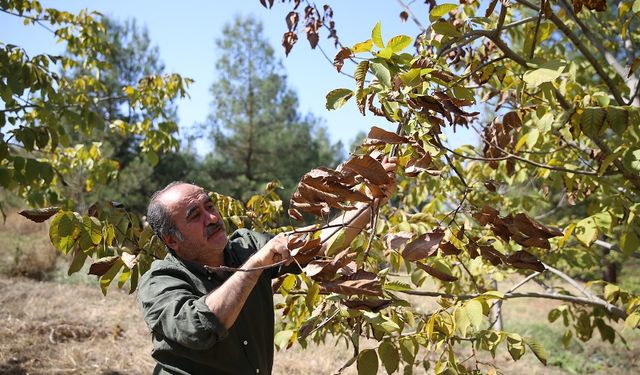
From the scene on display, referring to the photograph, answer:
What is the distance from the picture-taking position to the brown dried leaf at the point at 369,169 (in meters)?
1.10

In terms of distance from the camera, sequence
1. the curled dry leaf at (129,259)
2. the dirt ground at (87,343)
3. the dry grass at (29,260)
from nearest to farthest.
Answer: the curled dry leaf at (129,259), the dirt ground at (87,343), the dry grass at (29,260)

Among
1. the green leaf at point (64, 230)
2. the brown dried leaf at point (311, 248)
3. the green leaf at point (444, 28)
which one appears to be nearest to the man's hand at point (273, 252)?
the brown dried leaf at point (311, 248)

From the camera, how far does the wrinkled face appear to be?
176 centimetres

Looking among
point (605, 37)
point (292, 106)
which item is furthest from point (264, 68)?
point (605, 37)

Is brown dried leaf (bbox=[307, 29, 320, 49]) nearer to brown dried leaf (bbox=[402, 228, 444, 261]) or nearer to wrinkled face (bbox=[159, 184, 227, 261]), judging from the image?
wrinkled face (bbox=[159, 184, 227, 261])

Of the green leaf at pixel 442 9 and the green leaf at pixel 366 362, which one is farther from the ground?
the green leaf at pixel 442 9

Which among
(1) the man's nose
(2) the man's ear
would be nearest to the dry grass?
(2) the man's ear

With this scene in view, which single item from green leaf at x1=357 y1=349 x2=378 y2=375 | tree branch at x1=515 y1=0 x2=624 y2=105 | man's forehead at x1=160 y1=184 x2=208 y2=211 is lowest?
green leaf at x1=357 y1=349 x2=378 y2=375

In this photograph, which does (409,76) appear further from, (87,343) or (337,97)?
(87,343)

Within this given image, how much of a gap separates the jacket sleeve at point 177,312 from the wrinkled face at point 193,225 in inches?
4.6

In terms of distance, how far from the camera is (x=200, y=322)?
134cm

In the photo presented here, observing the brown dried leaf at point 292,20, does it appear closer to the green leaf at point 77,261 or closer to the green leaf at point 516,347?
the green leaf at point 77,261

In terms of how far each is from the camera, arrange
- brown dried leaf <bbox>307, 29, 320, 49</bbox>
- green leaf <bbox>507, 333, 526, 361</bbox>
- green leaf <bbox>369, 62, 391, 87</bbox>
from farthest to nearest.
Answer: brown dried leaf <bbox>307, 29, 320, 49</bbox> < green leaf <bbox>507, 333, 526, 361</bbox> < green leaf <bbox>369, 62, 391, 87</bbox>

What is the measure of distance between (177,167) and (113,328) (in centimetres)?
1436
